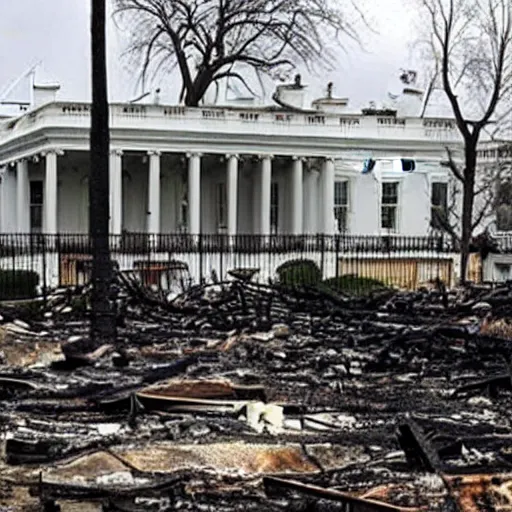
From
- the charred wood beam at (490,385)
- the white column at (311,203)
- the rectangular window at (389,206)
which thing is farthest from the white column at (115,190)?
the charred wood beam at (490,385)

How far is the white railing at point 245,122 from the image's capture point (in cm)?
3403

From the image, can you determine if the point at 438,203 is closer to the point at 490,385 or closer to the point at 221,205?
the point at 221,205

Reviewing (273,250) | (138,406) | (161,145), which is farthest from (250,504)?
(161,145)

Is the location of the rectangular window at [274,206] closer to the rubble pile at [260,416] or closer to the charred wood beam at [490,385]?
the rubble pile at [260,416]

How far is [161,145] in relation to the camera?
34.9 metres

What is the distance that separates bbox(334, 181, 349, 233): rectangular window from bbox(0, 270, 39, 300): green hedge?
569 inches

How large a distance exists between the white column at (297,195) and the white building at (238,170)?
0.15 feet

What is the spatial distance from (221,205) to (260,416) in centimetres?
3028

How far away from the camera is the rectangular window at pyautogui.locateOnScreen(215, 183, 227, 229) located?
124 ft

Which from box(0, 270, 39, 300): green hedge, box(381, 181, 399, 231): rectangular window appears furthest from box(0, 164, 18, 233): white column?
box(381, 181, 399, 231): rectangular window

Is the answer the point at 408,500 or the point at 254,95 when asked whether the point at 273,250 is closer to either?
the point at 254,95

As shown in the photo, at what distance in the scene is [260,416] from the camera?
8133mm

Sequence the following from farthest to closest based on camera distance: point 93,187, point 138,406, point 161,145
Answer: point 161,145
point 93,187
point 138,406

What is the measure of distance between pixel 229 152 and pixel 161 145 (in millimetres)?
2422
